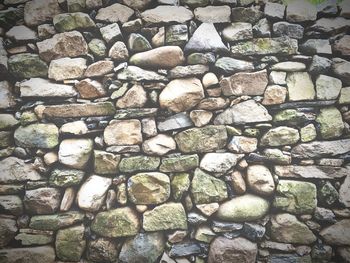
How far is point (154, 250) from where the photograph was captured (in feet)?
7.11

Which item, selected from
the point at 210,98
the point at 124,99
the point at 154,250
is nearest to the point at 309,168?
the point at 210,98

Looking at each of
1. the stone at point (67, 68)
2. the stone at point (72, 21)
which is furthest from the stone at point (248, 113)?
the stone at point (72, 21)

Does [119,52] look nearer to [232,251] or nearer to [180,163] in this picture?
[180,163]

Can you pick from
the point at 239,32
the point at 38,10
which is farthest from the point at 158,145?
the point at 38,10

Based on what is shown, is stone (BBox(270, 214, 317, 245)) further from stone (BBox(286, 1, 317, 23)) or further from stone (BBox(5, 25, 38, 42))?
stone (BBox(5, 25, 38, 42))

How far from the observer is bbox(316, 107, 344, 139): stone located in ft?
7.06

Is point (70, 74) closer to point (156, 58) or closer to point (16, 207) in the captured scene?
point (156, 58)

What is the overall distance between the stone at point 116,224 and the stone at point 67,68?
46.8 inches

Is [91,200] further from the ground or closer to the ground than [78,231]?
further from the ground

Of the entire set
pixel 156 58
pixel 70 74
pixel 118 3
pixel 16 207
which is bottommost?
pixel 16 207

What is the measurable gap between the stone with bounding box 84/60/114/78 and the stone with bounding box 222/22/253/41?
99 cm

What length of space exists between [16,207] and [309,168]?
7.98ft

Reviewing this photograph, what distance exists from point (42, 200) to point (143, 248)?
36.2 inches

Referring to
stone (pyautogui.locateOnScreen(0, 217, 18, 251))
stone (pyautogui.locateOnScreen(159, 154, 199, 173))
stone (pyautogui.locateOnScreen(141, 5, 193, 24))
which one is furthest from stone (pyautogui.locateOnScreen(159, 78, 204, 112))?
stone (pyautogui.locateOnScreen(0, 217, 18, 251))
